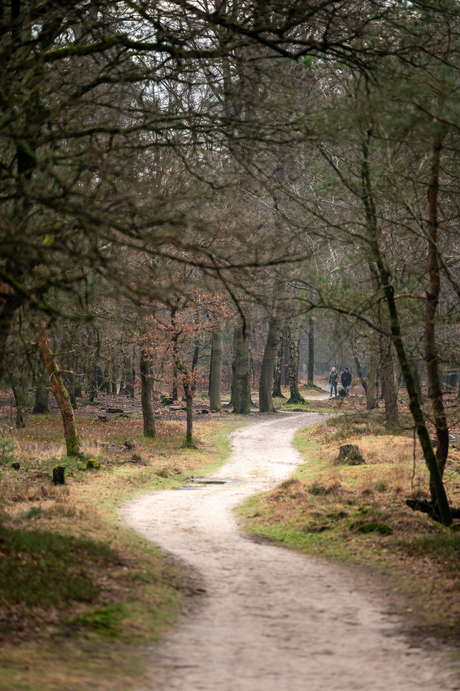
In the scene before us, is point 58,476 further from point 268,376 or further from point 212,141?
point 268,376

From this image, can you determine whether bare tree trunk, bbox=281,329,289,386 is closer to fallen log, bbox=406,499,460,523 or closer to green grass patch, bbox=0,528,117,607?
fallen log, bbox=406,499,460,523

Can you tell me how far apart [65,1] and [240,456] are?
15197 millimetres

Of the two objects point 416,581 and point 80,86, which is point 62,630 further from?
point 80,86

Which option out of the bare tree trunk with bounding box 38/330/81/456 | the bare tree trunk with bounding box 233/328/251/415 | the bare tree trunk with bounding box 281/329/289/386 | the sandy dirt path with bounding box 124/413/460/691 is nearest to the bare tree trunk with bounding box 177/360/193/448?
the bare tree trunk with bounding box 38/330/81/456

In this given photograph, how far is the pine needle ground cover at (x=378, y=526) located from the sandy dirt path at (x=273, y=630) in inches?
17.3

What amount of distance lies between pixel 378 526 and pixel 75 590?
17.1ft

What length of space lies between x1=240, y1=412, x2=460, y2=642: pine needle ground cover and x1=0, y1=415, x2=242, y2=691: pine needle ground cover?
2492 millimetres

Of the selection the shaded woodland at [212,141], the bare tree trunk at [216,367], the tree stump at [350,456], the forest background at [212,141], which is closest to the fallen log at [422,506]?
the forest background at [212,141]

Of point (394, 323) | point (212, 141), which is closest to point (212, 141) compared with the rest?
point (212, 141)

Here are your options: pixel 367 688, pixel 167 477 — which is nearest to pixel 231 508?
pixel 167 477

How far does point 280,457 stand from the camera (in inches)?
762

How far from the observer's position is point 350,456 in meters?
16.0

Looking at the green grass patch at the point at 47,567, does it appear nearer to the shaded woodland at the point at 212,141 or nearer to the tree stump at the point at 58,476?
the shaded woodland at the point at 212,141

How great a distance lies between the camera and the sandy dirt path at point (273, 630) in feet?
14.9
